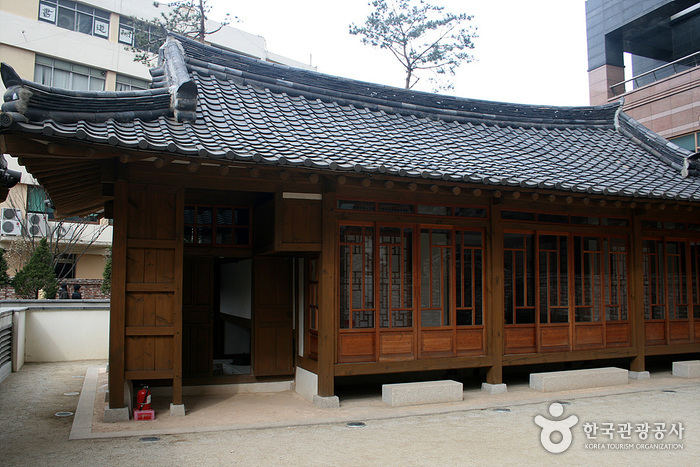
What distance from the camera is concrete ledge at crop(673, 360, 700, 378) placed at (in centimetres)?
1062

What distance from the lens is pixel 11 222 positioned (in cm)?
2506

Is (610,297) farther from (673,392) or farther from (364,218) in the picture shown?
(364,218)

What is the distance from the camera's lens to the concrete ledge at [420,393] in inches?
320

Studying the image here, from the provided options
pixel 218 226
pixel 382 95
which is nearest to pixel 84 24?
pixel 382 95

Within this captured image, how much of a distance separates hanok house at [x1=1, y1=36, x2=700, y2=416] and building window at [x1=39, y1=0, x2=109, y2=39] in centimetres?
2164

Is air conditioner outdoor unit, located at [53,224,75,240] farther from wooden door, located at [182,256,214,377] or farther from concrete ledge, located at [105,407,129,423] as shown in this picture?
concrete ledge, located at [105,407,129,423]

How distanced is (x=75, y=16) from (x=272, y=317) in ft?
87.2

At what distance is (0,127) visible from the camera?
5711 millimetres

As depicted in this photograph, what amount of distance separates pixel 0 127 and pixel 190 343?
4643 millimetres

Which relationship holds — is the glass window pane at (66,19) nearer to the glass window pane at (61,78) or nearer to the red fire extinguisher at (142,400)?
the glass window pane at (61,78)

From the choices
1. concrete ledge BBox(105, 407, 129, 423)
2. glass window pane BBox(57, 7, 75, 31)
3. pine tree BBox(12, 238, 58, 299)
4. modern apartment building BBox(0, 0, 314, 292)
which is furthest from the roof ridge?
glass window pane BBox(57, 7, 75, 31)

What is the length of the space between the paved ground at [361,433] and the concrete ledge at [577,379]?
0.63ft

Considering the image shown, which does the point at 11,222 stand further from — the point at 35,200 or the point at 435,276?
the point at 435,276

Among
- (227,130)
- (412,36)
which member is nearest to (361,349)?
(227,130)
